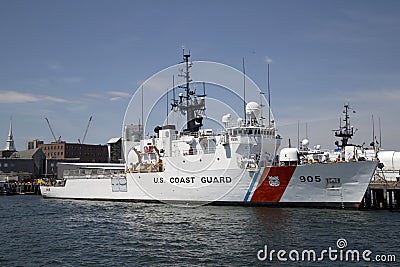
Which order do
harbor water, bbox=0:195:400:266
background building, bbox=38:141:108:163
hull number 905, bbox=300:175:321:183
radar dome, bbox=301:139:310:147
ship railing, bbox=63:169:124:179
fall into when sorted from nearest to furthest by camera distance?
harbor water, bbox=0:195:400:266 < hull number 905, bbox=300:175:321:183 < radar dome, bbox=301:139:310:147 < ship railing, bbox=63:169:124:179 < background building, bbox=38:141:108:163

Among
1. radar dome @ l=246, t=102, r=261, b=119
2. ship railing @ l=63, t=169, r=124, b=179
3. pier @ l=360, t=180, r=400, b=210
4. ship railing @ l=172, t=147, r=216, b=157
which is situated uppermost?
radar dome @ l=246, t=102, r=261, b=119

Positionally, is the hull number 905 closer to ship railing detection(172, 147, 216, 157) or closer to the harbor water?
the harbor water

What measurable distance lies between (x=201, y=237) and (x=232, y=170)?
9.41 meters

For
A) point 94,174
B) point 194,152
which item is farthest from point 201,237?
point 94,174

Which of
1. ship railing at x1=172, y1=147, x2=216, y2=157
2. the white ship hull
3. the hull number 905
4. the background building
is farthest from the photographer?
the background building

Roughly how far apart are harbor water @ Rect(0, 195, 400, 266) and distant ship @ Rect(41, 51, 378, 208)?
3.93ft

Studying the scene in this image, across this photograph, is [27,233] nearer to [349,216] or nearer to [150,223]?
[150,223]

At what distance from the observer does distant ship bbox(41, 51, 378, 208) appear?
24.4 m

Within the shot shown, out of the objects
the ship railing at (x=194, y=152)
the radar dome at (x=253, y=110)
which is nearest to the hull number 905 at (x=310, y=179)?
the radar dome at (x=253, y=110)

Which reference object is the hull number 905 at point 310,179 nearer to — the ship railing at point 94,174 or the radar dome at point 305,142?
the radar dome at point 305,142

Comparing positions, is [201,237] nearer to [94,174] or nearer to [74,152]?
[94,174]

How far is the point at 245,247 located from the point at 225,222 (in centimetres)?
548

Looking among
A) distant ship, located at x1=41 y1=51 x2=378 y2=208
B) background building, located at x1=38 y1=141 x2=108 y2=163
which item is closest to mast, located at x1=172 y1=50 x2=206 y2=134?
distant ship, located at x1=41 y1=51 x2=378 y2=208

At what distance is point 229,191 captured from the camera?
27.0 metres
